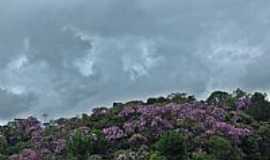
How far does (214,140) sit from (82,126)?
865 cm

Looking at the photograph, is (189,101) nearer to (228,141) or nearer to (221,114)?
(221,114)

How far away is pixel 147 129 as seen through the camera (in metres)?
36.7

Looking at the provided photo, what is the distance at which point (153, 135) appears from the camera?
119ft

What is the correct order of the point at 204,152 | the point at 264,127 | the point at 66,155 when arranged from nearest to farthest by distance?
the point at 204,152 → the point at 66,155 → the point at 264,127

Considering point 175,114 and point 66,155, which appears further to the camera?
point 175,114

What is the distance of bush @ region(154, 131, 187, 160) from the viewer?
3300cm

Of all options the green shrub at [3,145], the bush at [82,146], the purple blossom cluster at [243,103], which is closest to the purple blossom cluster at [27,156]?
the bush at [82,146]

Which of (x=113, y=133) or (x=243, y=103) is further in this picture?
(x=243, y=103)

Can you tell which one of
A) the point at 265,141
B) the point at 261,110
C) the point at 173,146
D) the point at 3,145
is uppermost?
the point at 261,110

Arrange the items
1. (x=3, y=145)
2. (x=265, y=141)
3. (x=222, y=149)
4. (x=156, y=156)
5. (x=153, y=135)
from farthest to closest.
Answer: (x=3, y=145), (x=265, y=141), (x=153, y=135), (x=222, y=149), (x=156, y=156)

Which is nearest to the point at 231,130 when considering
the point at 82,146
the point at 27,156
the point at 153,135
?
the point at 153,135

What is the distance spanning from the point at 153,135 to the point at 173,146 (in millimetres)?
3295

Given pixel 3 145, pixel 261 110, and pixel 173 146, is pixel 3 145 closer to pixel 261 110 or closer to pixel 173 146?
pixel 173 146

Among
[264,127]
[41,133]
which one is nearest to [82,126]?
[41,133]
